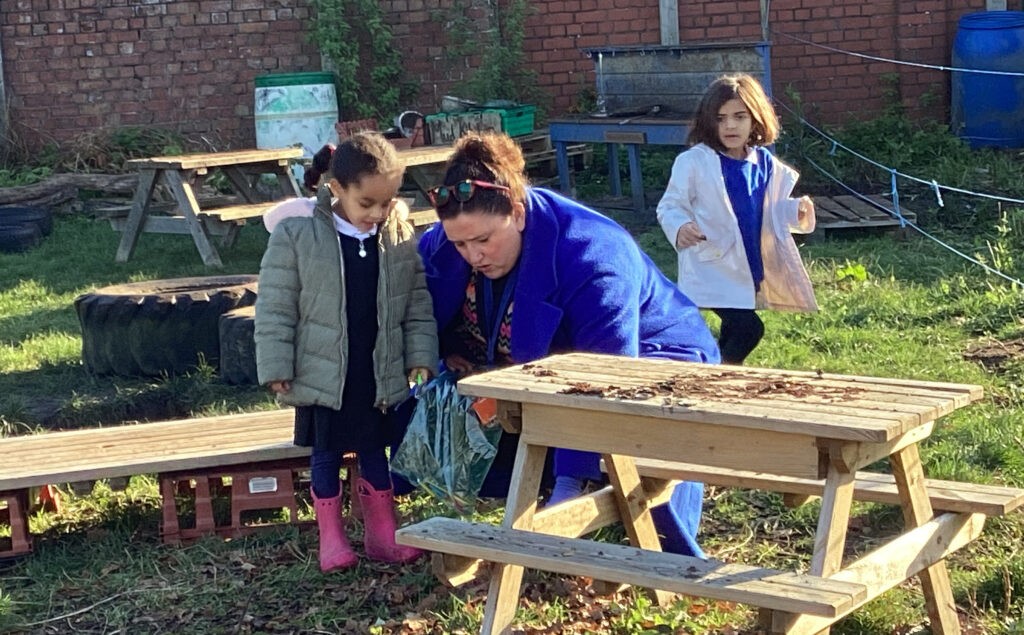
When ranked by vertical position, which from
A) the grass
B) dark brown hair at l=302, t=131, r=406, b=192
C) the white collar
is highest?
dark brown hair at l=302, t=131, r=406, b=192

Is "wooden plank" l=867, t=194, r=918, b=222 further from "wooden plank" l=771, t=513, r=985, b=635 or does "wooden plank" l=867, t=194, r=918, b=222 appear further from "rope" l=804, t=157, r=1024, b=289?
"wooden plank" l=771, t=513, r=985, b=635

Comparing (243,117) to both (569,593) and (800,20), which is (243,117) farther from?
(569,593)

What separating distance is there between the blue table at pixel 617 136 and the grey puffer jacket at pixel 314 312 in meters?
5.38

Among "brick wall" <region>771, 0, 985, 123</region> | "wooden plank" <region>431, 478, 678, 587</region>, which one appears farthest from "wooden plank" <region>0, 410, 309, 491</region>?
"brick wall" <region>771, 0, 985, 123</region>

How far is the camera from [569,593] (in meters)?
3.73

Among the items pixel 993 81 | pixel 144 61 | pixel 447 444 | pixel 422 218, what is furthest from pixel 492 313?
pixel 144 61

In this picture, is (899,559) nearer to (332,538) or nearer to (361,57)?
(332,538)

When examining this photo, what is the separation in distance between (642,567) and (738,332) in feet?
8.54

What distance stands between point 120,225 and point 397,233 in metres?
6.36

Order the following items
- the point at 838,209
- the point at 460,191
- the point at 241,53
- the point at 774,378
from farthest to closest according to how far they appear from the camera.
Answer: the point at 241,53
the point at 838,209
the point at 460,191
the point at 774,378

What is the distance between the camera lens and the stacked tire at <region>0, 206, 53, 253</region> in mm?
10070

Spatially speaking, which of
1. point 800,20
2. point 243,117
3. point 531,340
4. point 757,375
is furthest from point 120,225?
point 757,375

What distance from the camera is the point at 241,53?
12.4 metres

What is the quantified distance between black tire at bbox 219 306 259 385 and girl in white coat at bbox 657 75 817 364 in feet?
6.19
